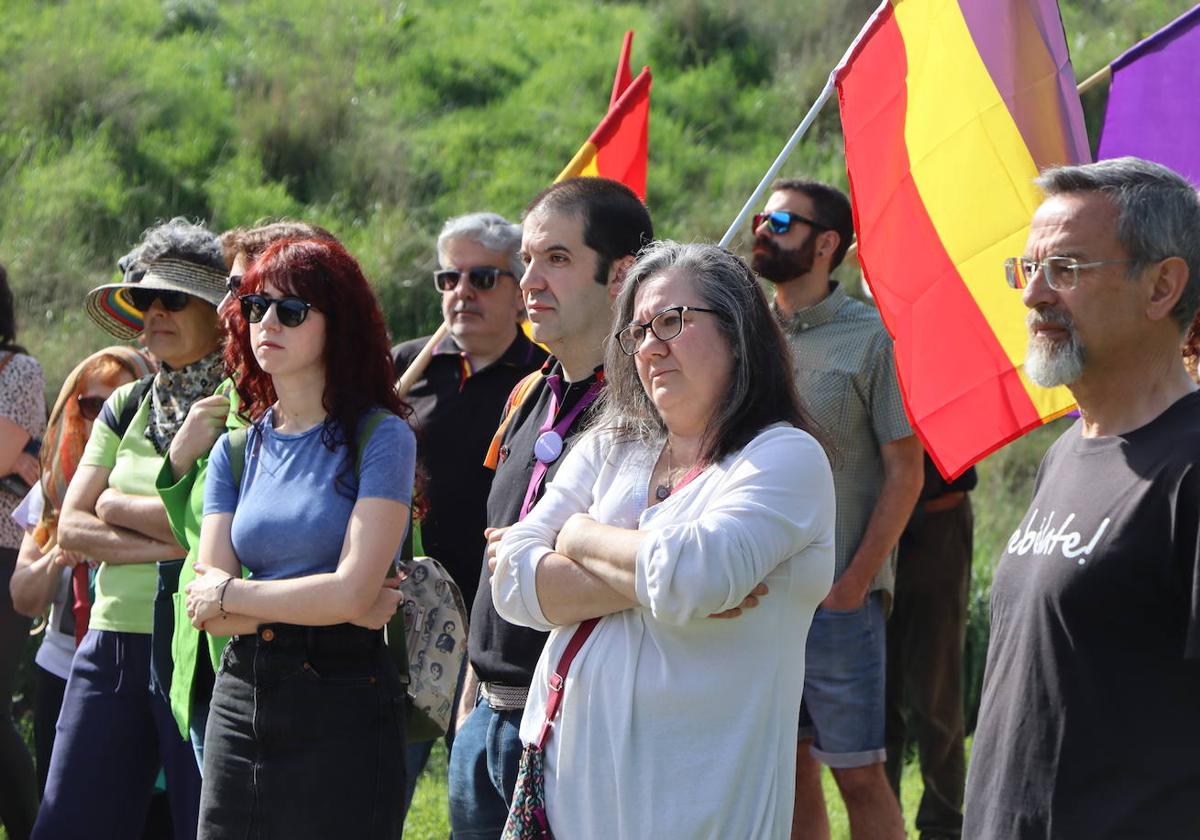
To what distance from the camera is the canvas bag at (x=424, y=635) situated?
3957 millimetres

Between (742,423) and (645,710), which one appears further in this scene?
(742,423)

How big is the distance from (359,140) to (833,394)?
27.7ft

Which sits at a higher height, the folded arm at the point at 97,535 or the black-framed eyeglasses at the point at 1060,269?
the folded arm at the point at 97,535

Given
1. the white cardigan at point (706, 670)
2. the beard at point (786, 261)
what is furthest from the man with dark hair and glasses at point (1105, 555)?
the beard at point (786, 261)

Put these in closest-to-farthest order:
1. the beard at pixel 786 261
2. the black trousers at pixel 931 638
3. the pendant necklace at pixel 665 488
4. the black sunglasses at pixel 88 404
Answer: the pendant necklace at pixel 665 488, the black sunglasses at pixel 88 404, the beard at pixel 786 261, the black trousers at pixel 931 638

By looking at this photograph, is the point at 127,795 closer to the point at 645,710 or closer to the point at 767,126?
the point at 645,710

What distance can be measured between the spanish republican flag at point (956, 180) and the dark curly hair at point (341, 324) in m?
1.42

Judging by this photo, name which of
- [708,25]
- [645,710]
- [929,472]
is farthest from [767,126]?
[645,710]

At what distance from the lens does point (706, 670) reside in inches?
115

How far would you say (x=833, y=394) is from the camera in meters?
5.17

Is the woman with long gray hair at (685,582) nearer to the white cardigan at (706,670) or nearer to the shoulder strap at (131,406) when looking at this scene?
the white cardigan at (706,670)

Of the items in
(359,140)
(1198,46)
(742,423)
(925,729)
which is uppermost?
(359,140)

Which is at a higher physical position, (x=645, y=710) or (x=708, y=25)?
(x=708, y=25)

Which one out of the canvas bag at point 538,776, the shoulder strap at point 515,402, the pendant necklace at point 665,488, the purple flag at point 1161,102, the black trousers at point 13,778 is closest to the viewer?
the canvas bag at point 538,776
